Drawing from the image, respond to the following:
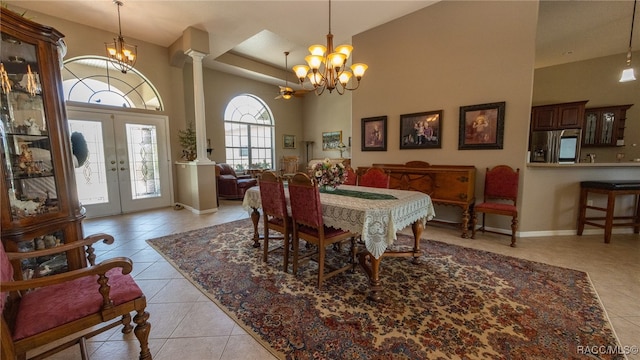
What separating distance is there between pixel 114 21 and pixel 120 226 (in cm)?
354

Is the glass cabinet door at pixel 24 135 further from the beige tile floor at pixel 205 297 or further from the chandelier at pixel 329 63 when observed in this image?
the chandelier at pixel 329 63

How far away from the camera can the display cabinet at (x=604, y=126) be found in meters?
5.25

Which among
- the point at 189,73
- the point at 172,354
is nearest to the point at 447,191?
the point at 172,354

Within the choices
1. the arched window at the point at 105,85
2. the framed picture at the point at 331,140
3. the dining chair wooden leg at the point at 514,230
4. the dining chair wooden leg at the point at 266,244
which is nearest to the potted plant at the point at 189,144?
the arched window at the point at 105,85

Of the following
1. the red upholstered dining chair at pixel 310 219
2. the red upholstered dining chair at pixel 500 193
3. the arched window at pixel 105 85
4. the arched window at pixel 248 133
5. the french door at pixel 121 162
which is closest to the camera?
the red upholstered dining chair at pixel 310 219

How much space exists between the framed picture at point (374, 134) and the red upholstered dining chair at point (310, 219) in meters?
2.73

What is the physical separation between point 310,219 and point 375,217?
0.56 meters

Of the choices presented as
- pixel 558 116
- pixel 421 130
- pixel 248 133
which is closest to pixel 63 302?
pixel 421 130

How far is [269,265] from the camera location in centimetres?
260

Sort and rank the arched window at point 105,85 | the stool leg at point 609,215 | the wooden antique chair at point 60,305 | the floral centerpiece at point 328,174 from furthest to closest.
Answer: the arched window at point 105,85, the stool leg at point 609,215, the floral centerpiece at point 328,174, the wooden antique chair at point 60,305

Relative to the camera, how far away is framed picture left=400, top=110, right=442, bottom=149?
390 cm

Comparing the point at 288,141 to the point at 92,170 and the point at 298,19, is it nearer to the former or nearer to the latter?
the point at 298,19

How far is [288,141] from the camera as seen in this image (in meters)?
8.99

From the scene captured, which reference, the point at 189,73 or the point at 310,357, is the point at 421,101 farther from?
the point at 189,73
